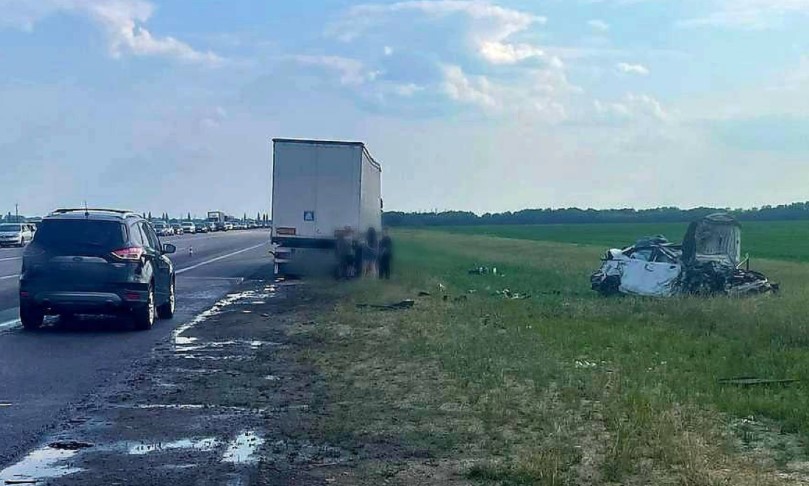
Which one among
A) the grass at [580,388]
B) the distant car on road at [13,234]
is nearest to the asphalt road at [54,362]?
the grass at [580,388]

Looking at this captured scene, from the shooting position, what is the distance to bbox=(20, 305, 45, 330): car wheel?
56.3 feet

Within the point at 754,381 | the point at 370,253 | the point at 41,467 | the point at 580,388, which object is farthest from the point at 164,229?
the point at 41,467

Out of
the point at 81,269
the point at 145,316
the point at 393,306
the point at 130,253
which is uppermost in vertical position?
the point at 130,253

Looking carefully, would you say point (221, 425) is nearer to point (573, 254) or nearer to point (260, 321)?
point (260, 321)

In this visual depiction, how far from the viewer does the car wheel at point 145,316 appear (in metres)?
17.7

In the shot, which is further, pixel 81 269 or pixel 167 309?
pixel 167 309

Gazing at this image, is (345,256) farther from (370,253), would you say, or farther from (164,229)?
(164,229)

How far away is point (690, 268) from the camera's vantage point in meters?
26.0

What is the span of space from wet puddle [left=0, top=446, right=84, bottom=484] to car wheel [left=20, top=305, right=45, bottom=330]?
918 centimetres

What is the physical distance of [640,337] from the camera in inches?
651

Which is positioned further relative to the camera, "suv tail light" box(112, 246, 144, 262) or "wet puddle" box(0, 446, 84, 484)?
"suv tail light" box(112, 246, 144, 262)

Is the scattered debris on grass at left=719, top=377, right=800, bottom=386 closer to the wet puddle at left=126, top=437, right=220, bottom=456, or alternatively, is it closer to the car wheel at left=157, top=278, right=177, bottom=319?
the wet puddle at left=126, top=437, right=220, bottom=456

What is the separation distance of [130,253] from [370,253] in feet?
51.8

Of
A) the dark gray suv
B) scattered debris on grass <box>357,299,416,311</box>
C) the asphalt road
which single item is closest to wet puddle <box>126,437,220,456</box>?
the asphalt road
